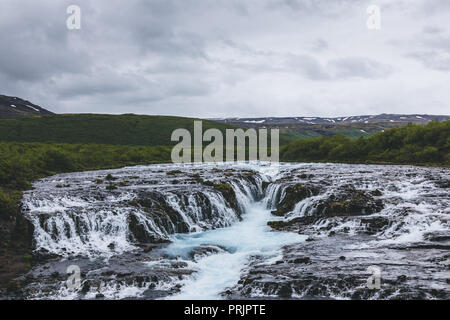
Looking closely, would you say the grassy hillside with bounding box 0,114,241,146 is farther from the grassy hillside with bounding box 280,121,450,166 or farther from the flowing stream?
the flowing stream

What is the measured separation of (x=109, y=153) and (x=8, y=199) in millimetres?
56022

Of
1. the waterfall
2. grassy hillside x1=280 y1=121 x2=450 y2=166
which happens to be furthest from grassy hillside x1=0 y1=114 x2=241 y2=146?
the waterfall

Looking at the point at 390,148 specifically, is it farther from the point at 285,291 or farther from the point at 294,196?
the point at 285,291

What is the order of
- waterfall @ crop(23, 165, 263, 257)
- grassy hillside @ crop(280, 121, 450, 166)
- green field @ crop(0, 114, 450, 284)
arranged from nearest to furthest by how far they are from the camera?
waterfall @ crop(23, 165, 263, 257)
green field @ crop(0, 114, 450, 284)
grassy hillside @ crop(280, 121, 450, 166)

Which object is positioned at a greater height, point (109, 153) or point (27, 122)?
point (27, 122)

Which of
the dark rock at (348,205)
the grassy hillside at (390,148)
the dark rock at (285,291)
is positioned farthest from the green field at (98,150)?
the dark rock at (348,205)

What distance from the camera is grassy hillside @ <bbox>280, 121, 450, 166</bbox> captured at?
6562cm

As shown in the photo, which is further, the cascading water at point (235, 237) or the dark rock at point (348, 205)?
the dark rock at point (348, 205)

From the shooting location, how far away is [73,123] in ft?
550

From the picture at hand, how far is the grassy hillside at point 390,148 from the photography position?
65.6 meters

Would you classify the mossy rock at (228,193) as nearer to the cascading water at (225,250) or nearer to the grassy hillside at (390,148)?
the cascading water at (225,250)

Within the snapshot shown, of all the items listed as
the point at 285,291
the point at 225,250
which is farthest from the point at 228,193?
the point at 285,291
